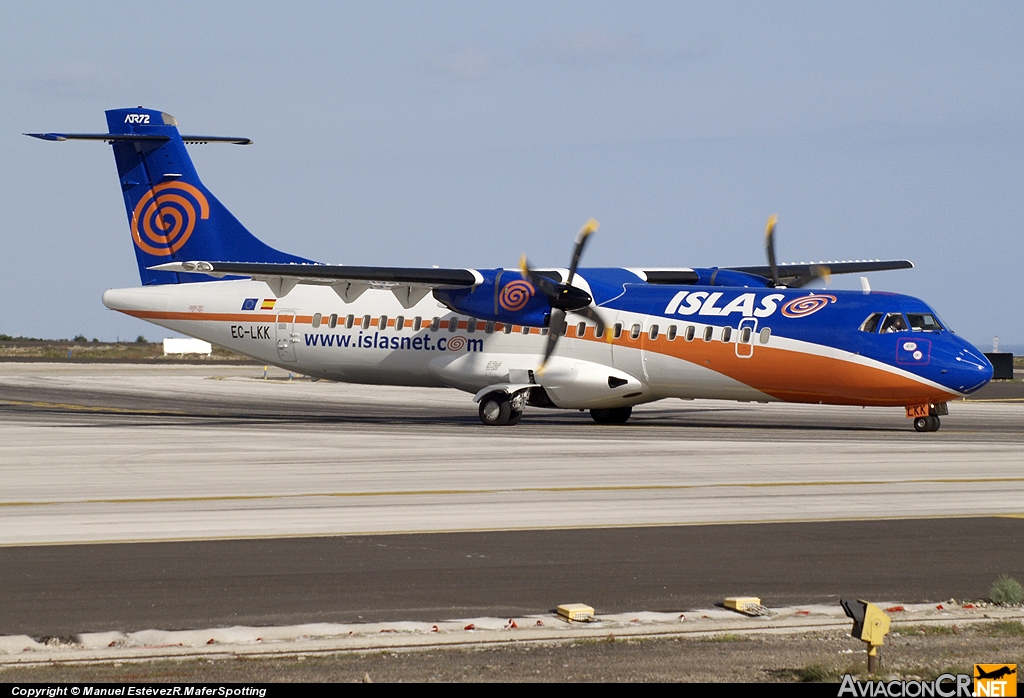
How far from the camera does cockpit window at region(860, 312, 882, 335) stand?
88.7 feet

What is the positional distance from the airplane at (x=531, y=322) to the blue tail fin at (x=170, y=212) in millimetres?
42

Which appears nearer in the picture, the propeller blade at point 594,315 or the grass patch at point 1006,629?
the grass patch at point 1006,629

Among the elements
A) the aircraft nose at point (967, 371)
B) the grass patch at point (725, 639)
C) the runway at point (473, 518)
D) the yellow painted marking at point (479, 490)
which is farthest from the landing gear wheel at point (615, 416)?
the grass patch at point (725, 639)

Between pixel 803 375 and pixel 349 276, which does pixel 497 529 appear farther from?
pixel 349 276

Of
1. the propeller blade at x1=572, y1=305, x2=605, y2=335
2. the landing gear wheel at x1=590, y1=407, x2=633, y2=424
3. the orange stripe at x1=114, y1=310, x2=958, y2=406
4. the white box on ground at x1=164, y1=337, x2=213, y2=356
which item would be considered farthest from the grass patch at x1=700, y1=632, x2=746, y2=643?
the white box on ground at x1=164, y1=337, x2=213, y2=356

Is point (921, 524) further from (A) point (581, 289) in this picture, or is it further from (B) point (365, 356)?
(B) point (365, 356)

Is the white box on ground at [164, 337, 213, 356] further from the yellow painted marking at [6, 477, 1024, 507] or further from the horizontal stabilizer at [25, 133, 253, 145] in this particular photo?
the yellow painted marking at [6, 477, 1024, 507]

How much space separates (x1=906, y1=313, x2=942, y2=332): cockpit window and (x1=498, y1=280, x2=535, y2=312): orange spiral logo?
30.1 ft

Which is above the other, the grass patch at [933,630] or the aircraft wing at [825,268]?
the aircraft wing at [825,268]

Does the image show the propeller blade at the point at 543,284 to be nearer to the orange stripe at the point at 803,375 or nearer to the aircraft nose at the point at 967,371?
the orange stripe at the point at 803,375

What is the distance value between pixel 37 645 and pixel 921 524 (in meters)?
10.1

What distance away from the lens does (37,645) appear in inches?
320

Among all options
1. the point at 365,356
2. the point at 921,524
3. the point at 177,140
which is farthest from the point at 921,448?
the point at 177,140

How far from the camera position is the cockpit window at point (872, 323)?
2703 centimetres
